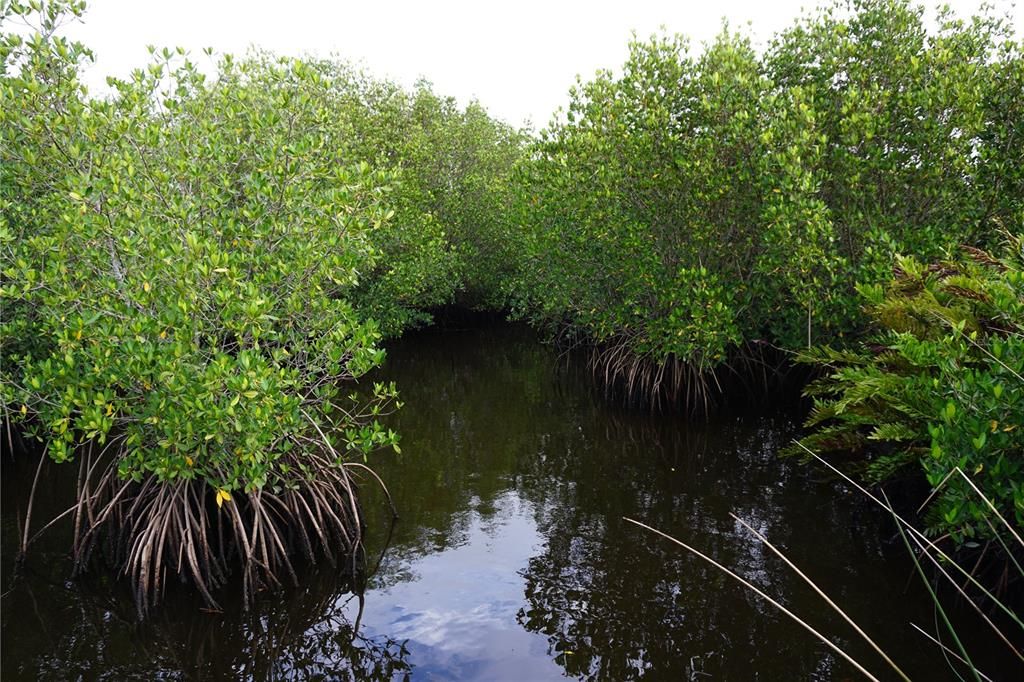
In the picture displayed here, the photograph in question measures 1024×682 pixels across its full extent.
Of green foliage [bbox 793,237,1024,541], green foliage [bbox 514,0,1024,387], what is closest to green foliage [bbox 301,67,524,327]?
green foliage [bbox 514,0,1024,387]

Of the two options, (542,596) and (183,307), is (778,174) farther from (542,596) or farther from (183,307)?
(183,307)

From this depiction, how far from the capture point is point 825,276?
1039 cm

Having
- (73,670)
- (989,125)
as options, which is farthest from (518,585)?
(989,125)

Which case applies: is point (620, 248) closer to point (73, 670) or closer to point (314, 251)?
point (314, 251)

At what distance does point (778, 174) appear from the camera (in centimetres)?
1033

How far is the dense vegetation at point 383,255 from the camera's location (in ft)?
18.4

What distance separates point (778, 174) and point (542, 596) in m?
7.17

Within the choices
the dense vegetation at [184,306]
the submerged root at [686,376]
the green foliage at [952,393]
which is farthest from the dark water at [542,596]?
the submerged root at [686,376]

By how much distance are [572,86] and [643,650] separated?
32.7 feet

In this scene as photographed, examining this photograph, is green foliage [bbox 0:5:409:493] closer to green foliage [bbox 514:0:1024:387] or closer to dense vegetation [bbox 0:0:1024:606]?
dense vegetation [bbox 0:0:1024:606]

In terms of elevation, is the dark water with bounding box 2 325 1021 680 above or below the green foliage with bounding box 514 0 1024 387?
below

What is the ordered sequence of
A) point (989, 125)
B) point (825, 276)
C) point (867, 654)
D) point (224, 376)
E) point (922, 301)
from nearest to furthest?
1. point (867, 654)
2. point (224, 376)
3. point (922, 301)
4. point (989, 125)
5. point (825, 276)

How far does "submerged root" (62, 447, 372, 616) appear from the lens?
595cm

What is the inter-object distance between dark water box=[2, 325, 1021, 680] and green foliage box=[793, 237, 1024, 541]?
926 millimetres
